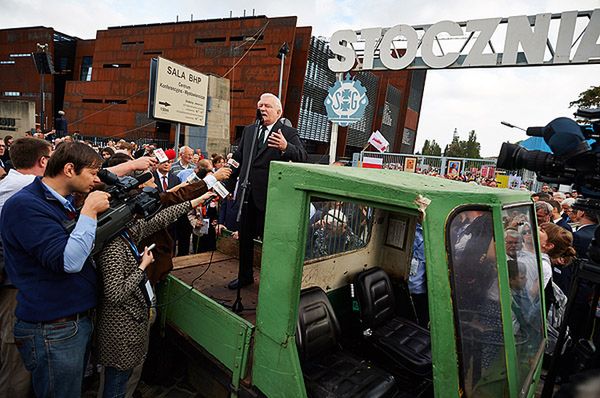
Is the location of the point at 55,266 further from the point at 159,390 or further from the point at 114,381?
the point at 159,390

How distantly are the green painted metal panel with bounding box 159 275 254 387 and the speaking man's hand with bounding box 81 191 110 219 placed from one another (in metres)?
0.90

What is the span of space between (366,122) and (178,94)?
2500 cm

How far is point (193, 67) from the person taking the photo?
24.0 m

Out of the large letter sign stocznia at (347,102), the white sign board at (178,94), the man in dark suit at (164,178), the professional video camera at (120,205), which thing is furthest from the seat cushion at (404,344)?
the white sign board at (178,94)

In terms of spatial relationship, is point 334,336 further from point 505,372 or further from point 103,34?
point 103,34

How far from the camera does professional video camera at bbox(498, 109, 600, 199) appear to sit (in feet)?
5.09

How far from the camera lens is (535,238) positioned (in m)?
2.06

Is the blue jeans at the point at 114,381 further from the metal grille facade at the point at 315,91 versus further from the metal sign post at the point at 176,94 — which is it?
the metal grille facade at the point at 315,91

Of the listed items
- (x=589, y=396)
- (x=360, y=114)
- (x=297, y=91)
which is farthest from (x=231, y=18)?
(x=589, y=396)

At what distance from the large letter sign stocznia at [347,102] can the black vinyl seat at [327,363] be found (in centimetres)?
479

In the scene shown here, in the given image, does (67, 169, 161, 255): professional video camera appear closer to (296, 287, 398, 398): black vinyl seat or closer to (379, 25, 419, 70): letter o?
(296, 287, 398, 398): black vinyl seat

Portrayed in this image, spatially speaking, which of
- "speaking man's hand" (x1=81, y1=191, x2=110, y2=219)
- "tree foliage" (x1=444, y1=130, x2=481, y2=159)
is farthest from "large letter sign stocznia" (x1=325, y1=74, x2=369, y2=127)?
"tree foliage" (x1=444, y1=130, x2=481, y2=159)

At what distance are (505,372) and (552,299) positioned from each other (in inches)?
87.5

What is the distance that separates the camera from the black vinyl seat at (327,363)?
7.00ft
